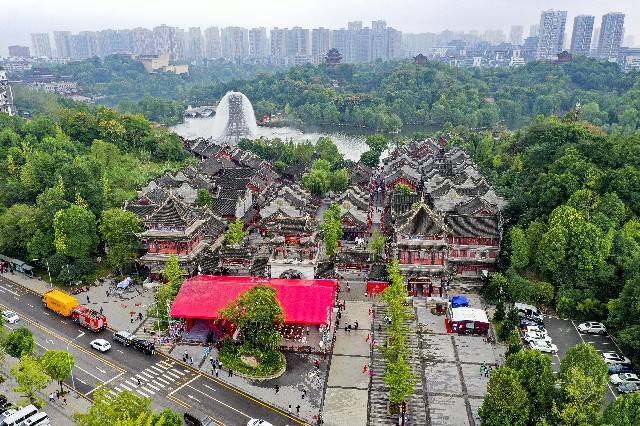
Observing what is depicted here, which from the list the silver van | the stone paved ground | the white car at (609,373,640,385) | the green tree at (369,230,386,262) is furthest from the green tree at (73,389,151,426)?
the white car at (609,373,640,385)

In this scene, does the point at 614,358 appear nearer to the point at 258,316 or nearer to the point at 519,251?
the point at 519,251

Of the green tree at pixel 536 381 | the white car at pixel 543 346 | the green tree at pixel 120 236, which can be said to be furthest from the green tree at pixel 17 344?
the white car at pixel 543 346

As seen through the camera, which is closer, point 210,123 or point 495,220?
point 495,220

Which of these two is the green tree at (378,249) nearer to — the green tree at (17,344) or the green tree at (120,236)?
the green tree at (120,236)

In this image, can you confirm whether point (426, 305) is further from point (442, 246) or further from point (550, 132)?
point (550, 132)

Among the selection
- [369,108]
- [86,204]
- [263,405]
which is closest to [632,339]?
[263,405]
